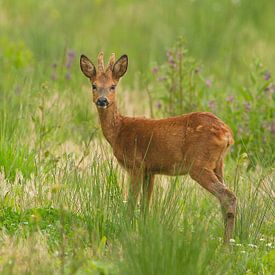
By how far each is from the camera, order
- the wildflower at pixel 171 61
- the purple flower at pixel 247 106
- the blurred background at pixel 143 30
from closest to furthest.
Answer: the purple flower at pixel 247 106, the wildflower at pixel 171 61, the blurred background at pixel 143 30

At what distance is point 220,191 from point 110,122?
1284 millimetres

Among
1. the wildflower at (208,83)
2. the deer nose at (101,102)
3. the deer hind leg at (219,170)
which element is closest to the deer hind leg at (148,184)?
the deer hind leg at (219,170)

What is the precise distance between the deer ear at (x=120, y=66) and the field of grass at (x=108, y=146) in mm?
681

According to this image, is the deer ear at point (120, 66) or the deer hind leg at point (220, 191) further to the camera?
the deer ear at point (120, 66)

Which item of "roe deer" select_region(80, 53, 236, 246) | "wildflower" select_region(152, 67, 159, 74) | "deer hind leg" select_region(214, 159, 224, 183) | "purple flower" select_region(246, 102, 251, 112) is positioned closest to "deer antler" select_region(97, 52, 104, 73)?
"roe deer" select_region(80, 53, 236, 246)

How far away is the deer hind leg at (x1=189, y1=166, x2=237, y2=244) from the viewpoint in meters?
7.50

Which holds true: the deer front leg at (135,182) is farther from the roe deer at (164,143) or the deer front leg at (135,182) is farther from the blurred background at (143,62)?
the blurred background at (143,62)

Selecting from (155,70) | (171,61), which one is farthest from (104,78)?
(155,70)

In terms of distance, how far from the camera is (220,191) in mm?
7621

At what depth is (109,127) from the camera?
27.7 ft

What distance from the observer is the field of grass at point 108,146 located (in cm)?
636

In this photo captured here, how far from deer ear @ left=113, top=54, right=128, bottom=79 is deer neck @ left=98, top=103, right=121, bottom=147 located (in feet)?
0.83

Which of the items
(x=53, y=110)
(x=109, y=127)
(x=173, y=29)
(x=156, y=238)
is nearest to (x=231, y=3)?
(x=173, y=29)

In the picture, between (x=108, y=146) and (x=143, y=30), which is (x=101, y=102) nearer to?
(x=108, y=146)
